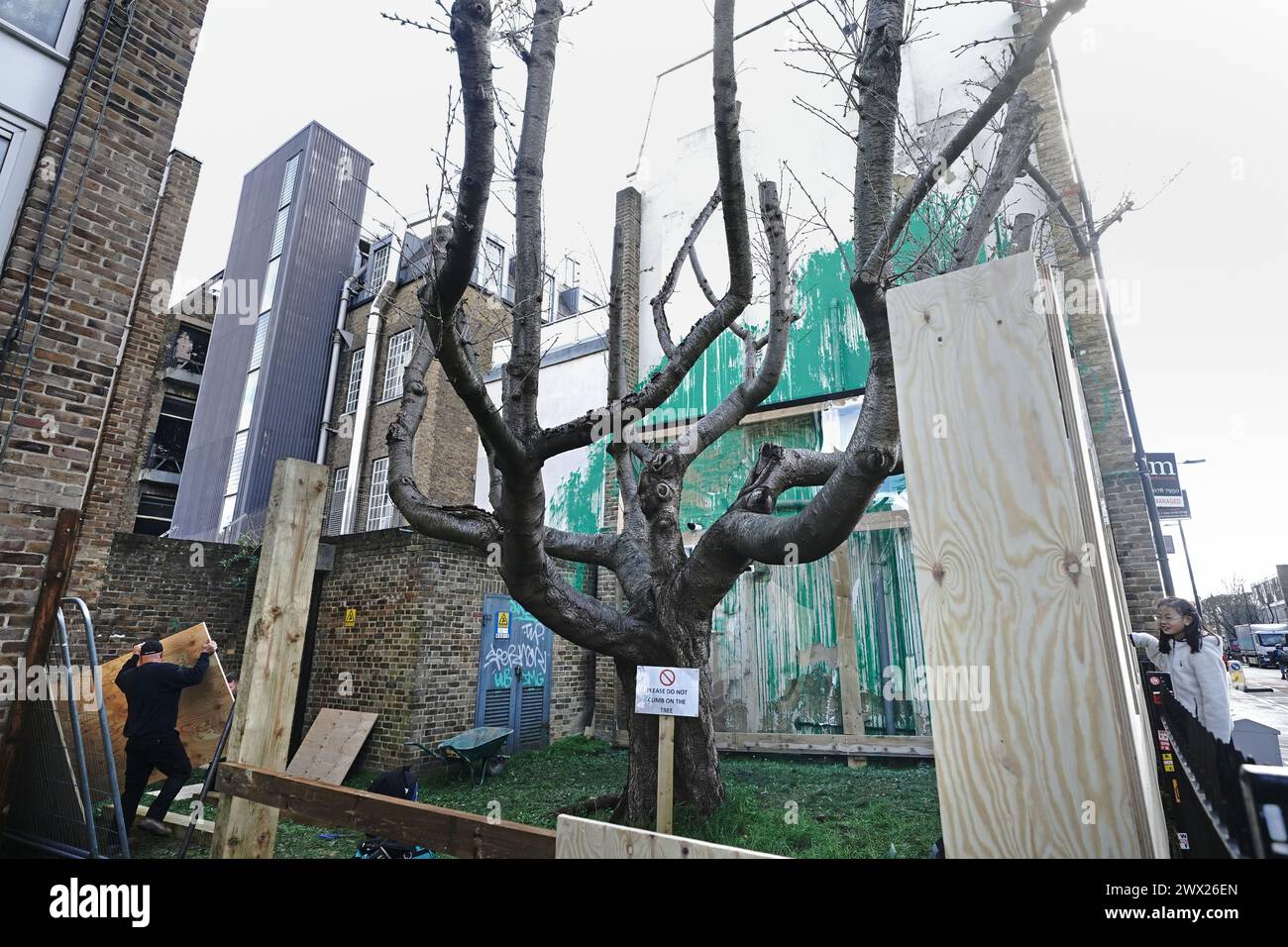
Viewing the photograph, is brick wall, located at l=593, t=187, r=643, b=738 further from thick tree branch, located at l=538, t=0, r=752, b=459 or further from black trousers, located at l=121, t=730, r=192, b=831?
black trousers, located at l=121, t=730, r=192, b=831

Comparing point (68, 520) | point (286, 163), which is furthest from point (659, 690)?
point (286, 163)

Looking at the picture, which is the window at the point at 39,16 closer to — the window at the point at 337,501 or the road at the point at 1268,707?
the window at the point at 337,501

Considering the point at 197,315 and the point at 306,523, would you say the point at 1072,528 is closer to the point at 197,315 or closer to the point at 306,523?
the point at 306,523

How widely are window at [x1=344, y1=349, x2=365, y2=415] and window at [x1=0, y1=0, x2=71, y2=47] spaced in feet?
52.5

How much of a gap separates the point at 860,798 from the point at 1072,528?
6.64m

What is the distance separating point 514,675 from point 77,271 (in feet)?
25.5

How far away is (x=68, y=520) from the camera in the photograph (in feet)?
17.3

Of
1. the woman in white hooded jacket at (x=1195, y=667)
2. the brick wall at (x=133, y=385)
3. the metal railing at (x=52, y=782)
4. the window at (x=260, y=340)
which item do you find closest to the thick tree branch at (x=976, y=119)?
the woman in white hooded jacket at (x=1195, y=667)

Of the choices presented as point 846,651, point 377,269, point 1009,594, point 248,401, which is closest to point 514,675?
point 846,651

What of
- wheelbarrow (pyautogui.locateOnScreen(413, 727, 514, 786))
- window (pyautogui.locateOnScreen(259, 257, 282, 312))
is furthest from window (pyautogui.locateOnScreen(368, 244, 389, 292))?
wheelbarrow (pyautogui.locateOnScreen(413, 727, 514, 786))

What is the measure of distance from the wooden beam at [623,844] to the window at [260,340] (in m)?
24.4

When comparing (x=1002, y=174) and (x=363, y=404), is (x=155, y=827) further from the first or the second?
(x=363, y=404)
